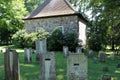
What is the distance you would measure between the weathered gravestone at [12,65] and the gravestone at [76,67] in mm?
1425

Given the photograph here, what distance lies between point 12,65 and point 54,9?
23975 millimetres

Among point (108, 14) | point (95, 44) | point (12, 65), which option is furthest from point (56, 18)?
point (12, 65)

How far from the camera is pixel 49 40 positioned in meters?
26.0

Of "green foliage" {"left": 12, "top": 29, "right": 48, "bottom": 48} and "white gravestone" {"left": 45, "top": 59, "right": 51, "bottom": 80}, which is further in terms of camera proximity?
"green foliage" {"left": 12, "top": 29, "right": 48, "bottom": 48}

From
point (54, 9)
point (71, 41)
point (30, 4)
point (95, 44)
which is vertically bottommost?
point (95, 44)

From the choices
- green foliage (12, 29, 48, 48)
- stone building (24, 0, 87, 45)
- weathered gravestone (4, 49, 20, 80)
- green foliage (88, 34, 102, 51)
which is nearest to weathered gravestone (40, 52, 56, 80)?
weathered gravestone (4, 49, 20, 80)

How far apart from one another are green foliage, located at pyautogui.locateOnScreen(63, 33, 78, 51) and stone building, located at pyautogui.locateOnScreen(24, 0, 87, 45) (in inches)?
76.1

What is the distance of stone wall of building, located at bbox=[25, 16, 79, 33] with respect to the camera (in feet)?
90.5

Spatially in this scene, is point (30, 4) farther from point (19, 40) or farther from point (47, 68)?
point (47, 68)

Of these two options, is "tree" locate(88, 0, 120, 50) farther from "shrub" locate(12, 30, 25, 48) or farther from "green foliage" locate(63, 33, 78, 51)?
"shrub" locate(12, 30, 25, 48)

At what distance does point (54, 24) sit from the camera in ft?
94.8

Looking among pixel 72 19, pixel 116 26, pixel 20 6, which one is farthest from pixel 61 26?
pixel 20 6

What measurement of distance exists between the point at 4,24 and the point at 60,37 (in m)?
17.0

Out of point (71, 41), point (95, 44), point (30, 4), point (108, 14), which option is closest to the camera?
point (108, 14)
